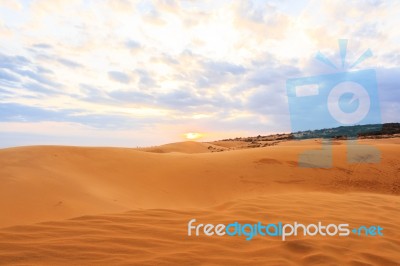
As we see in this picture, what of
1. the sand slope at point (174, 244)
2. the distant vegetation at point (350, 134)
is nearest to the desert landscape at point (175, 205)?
the sand slope at point (174, 244)

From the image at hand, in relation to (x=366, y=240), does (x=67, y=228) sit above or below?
above

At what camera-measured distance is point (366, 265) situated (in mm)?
2803

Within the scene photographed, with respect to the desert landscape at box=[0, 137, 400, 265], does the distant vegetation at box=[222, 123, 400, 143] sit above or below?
above

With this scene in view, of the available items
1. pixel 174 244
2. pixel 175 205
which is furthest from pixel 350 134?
pixel 174 244

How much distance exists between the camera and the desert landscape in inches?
109

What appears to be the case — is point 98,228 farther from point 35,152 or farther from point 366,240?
point 35,152

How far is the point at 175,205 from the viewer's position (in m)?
5.32

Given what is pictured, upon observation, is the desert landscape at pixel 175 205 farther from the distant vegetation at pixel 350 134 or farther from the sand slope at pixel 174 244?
the distant vegetation at pixel 350 134

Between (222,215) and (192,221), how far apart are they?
0.51 metres

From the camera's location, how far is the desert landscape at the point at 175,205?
9.11ft

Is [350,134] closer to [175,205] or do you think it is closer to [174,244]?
[175,205]

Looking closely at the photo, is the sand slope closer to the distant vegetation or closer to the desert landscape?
the desert landscape

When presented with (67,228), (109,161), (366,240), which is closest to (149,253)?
(67,228)

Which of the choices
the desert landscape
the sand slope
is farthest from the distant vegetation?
the sand slope
